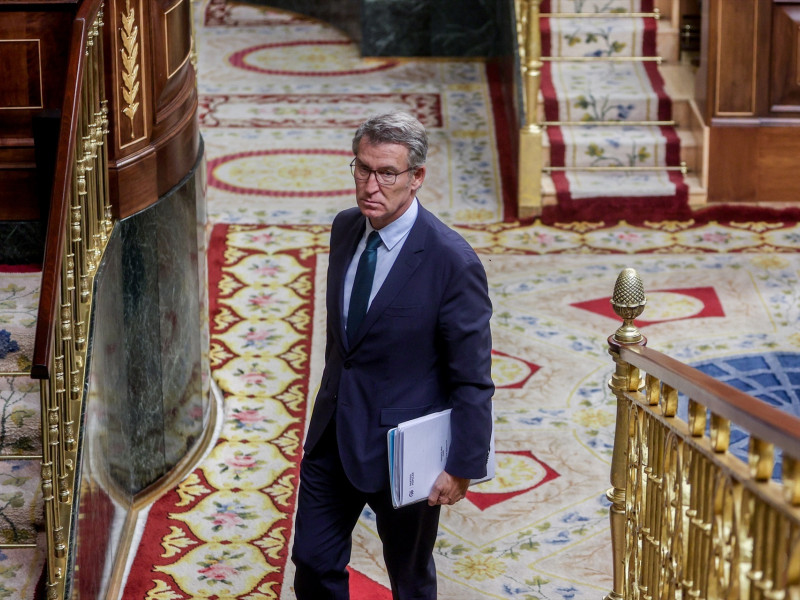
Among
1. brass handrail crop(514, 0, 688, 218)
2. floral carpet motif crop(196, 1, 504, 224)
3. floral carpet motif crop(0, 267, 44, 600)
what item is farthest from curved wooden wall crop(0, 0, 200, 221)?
brass handrail crop(514, 0, 688, 218)

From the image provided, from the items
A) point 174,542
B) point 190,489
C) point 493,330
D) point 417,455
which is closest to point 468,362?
point 417,455

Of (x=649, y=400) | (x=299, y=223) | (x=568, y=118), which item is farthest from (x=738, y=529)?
(x=568, y=118)

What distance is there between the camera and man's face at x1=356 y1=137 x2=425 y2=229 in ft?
11.0

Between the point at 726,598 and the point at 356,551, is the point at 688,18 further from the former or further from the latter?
the point at 726,598

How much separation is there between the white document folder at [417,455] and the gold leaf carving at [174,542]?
167 centimetres

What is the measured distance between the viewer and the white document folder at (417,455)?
3.45 metres

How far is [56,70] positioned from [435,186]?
151 inches

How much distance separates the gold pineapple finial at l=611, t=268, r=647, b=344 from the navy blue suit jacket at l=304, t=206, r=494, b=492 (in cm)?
39

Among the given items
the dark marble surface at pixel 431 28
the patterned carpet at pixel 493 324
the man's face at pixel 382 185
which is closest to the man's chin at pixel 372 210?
the man's face at pixel 382 185

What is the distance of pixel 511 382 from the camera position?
20.5 feet

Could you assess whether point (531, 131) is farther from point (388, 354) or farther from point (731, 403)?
point (731, 403)

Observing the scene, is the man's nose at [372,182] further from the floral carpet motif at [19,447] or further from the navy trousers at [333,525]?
the floral carpet motif at [19,447]

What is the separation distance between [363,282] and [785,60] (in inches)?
210

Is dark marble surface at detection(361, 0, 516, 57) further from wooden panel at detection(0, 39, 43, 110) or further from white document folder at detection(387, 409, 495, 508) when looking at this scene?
white document folder at detection(387, 409, 495, 508)
